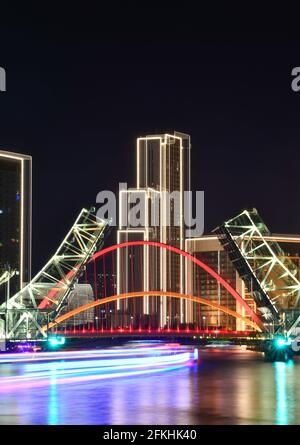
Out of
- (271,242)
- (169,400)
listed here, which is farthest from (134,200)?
(169,400)

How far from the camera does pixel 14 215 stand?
542 ft

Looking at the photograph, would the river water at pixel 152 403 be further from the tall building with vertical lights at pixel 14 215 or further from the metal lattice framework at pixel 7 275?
the tall building with vertical lights at pixel 14 215

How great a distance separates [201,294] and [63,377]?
429 ft

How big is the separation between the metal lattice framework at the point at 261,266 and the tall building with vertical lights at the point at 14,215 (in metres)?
70.7

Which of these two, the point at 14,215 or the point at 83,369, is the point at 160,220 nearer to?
the point at 14,215

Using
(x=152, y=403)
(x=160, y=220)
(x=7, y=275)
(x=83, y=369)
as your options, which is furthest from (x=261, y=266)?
(x=160, y=220)

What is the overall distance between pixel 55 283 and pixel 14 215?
281 feet

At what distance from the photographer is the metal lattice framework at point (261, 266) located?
67.1 meters

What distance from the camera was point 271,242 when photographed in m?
71.4

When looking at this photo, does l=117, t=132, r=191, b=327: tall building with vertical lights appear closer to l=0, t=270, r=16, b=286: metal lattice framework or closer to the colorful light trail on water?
l=0, t=270, r=16, b=286: metal lattice framework

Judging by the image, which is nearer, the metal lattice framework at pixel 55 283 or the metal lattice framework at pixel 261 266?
the metal lattice framework at pixel 261 266

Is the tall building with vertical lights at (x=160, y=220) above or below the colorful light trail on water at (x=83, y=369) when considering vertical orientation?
above

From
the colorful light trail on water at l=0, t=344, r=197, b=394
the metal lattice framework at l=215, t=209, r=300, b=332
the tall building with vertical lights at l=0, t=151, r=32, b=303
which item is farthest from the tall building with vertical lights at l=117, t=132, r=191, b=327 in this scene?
the colorful light trail on water at l=0, t=344, r=197, b=394

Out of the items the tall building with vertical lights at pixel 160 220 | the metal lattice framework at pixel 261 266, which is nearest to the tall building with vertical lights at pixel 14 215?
the tall building with vertical lights at pixel 160 220
